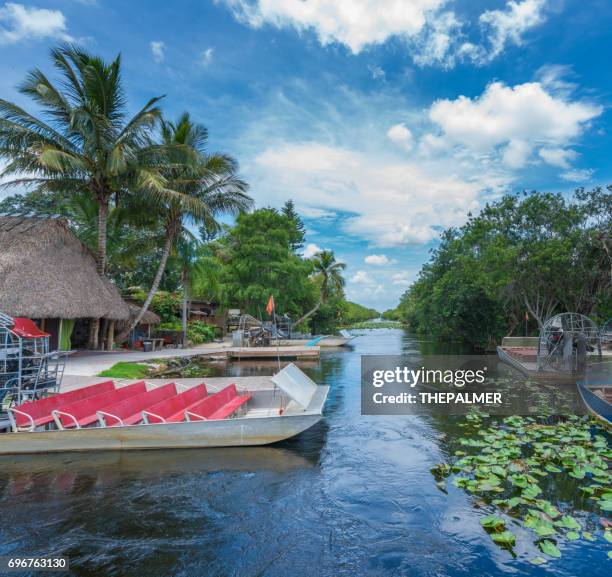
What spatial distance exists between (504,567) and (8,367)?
374 inches

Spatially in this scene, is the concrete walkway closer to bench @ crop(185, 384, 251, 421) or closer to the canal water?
bench @ crop(185, 384, 251, 421)

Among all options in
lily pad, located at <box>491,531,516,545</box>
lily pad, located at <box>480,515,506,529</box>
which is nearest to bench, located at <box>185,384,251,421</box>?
lily pad, located at <box>480,515,506,529</box>

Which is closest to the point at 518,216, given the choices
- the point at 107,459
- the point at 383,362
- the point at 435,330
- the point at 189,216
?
the point at 383,362

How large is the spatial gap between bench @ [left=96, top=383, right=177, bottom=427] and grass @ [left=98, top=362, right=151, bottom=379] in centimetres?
550

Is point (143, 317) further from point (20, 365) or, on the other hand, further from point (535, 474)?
point (535, 474)

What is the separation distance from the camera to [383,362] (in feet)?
78.4

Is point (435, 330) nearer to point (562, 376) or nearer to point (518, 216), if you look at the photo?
point (518, 216)

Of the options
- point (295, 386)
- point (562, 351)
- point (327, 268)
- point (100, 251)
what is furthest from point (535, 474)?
point (327, 268)

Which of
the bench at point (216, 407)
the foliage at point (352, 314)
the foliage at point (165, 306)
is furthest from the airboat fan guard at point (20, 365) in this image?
the foliage at point (352, 314)

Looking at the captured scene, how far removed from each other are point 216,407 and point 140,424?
1755 millimetres

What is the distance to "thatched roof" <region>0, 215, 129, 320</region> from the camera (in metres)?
16.2

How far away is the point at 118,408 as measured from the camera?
27.1 feet

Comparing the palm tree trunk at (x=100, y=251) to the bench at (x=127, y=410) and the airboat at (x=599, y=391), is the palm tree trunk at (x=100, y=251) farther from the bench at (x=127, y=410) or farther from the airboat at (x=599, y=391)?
the airboat at (x=599, y=391)

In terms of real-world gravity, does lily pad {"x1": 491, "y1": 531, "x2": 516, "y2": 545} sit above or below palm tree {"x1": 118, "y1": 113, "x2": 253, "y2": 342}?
below
